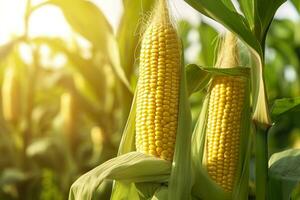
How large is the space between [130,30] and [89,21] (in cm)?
26

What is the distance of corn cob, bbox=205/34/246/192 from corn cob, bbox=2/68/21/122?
9.92 ft

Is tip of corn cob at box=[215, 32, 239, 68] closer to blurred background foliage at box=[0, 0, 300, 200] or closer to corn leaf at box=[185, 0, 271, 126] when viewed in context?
corn leaf at box=[185, 0, 271, 126]

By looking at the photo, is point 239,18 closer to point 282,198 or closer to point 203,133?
point 203,133

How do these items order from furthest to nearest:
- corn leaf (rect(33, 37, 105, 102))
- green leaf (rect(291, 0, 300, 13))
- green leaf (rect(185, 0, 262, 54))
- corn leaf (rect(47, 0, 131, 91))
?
1. corn leaf (rect(33, 37, 105, 102))
2. corn leaf (rect(47, 0, 131, 91))
3. green leaf (rect(291, 0, 300, 13))
4. green leaf (rect(185, 0, 262, 54))

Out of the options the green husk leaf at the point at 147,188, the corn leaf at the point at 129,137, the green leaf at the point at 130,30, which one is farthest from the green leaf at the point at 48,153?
the green husk leaf at the point at 147,188

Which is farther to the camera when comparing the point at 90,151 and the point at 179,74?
the point at 90,151

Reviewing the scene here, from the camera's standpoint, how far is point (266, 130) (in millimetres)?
1287

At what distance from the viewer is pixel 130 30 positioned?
1.59 meters

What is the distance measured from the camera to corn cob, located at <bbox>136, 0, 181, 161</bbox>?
49.9 inches

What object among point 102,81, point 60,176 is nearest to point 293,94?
point 102,81

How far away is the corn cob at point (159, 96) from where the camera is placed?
1.27m

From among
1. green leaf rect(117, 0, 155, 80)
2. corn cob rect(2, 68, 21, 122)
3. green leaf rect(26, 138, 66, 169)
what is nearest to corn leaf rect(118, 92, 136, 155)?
green leaf rect(117, 0, 155, 80)

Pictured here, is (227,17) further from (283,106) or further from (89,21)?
(89,21)

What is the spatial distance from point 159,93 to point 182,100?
6 centimetres
